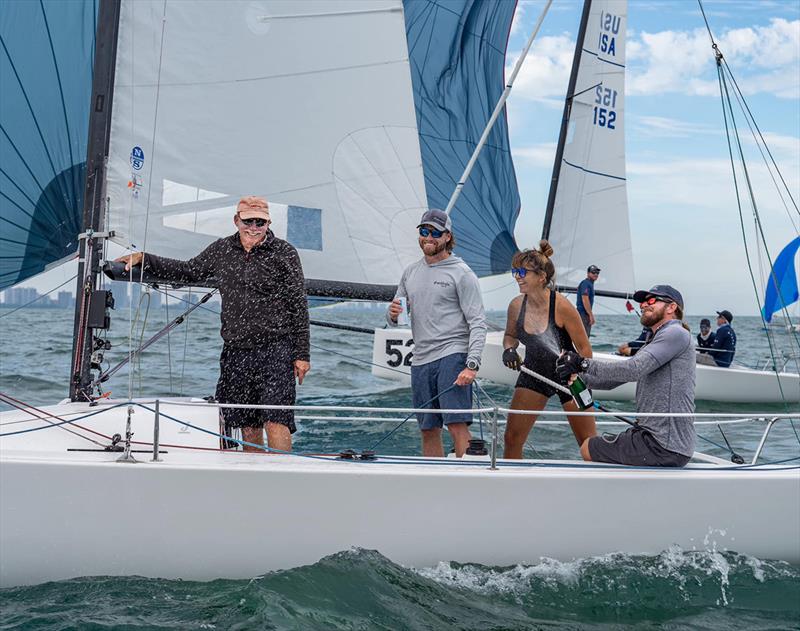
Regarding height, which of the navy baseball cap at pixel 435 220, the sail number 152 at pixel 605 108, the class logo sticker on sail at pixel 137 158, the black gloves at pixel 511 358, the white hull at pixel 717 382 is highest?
the sail number 152 at pixel 605 108

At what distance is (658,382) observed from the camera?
3955 millimetres

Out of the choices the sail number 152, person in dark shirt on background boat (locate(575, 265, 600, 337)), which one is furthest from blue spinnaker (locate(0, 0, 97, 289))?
the sail number 152

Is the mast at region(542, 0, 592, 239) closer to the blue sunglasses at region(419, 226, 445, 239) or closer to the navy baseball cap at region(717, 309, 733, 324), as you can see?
the navy baseball cap at region(717, 309, 733, 324)

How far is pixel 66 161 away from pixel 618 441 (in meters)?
3.27

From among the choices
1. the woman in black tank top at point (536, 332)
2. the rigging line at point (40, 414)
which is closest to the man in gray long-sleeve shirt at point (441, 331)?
the woman in black tank top at point (536, 332)

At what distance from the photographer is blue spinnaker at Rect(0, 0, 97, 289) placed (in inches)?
188

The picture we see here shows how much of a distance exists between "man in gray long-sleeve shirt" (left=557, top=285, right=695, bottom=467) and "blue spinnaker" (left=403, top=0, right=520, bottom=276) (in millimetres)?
5384

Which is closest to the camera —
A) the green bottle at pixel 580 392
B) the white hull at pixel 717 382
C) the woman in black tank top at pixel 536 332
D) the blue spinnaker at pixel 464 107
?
the green bottle at pixel 580 392

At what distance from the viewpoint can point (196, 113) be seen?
5.57m

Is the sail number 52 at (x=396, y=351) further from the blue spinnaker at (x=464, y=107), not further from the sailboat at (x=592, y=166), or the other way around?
the sailboat at (x=592, y=166)

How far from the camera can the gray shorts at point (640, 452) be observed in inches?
157

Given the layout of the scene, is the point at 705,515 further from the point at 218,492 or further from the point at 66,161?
the point at 66,161

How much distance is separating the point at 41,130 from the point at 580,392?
3157 mm

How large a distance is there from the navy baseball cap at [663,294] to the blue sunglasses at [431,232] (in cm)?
110
